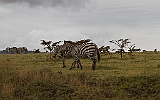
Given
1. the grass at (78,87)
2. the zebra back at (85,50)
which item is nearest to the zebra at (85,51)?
the zebra back at (85,50)

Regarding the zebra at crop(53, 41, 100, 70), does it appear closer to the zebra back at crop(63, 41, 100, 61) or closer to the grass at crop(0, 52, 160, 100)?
the zebra back at crop(63, 41, 100, 61)

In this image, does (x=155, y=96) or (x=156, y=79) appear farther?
(x=156, y=79)

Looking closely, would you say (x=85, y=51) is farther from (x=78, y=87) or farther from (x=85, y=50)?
(x=78, y=87)

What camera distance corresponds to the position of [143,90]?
15.4 metres

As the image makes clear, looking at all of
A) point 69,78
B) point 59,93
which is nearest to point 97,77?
point 69,78

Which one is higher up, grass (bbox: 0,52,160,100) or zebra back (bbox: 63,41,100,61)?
zebra back (bbox: 63,41,100,61)

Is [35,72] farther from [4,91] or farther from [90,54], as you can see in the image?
[90,54]

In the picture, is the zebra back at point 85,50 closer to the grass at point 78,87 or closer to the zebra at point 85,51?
the zebra at point 85,51

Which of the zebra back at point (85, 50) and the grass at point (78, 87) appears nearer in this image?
the grass at point (78, 87)

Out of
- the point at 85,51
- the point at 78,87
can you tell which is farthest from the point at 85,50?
the point at 78,87

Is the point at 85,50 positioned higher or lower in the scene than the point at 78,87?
higher

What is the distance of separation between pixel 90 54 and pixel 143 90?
764 centimetres

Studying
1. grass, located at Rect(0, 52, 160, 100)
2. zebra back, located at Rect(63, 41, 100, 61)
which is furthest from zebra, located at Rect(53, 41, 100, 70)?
grass, located at Rect(0, 52, 160, 100)

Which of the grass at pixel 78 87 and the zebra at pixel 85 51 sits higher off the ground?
the zebra at pixel 85 51
